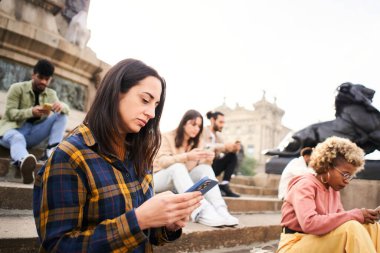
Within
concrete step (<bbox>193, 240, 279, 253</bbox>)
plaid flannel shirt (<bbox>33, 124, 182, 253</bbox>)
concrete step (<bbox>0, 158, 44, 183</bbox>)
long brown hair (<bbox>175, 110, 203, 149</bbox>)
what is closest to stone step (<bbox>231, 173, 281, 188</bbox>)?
concrete step (<bbox>193, 240, 279, 253</bbox>)

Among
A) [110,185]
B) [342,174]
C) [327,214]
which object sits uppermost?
[342,174]

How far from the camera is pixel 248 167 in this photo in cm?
5212

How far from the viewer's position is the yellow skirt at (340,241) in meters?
1.74

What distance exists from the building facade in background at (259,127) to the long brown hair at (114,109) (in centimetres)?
5871

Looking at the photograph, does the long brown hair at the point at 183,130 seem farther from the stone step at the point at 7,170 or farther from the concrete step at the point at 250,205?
the stone step at the point at 7,170

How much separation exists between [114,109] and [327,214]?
63.6 inches

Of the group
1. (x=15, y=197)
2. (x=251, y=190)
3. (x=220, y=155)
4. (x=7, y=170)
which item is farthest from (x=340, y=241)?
(x=251, y=190)

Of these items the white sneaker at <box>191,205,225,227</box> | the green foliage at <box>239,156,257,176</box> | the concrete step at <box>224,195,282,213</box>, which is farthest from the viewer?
the green foliage at <box>239,156,257,176</box>

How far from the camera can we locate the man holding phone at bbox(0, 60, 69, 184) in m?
3.46

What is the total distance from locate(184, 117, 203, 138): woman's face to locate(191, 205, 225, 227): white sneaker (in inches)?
37.5

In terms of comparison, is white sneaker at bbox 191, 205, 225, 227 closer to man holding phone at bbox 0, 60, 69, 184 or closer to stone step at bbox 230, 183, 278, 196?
man holding phone at bbox 0, 60, 69, 184

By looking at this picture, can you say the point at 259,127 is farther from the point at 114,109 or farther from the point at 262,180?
the point at 114,109

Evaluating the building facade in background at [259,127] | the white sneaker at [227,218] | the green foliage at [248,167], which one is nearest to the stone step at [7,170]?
the white sneaker at [227,218]

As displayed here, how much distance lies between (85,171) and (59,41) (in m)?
5.16
